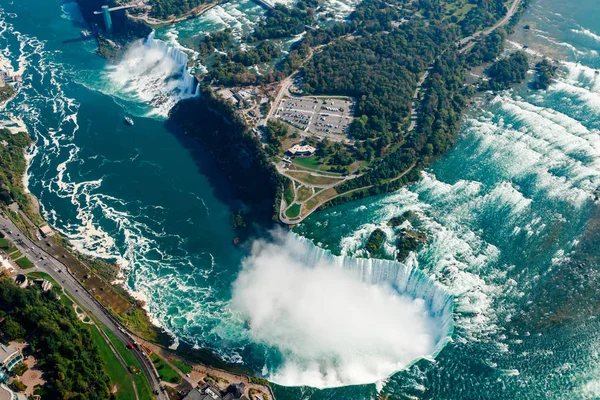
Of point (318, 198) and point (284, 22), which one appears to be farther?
point (284, 22)

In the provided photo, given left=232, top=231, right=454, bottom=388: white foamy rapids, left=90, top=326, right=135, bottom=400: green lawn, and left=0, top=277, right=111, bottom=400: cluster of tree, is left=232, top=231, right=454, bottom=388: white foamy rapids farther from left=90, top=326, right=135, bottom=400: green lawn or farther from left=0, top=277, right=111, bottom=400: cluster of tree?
left=0, top=277, right=111, bottom=400: cluster of tree

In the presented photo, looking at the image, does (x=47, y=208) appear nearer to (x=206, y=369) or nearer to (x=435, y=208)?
(x=206, y=369)

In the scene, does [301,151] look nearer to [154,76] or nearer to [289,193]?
[289,193]

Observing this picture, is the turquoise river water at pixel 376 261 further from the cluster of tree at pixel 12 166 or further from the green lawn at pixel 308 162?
the green lawn at pixel 308 162

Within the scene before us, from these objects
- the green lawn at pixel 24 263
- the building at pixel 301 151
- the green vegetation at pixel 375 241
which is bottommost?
→ the green lawn at pixel 24 263

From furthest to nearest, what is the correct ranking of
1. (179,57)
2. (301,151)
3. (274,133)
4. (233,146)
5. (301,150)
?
(179,57)
(233,146)
(274,133)
(301,150)
(301,151)

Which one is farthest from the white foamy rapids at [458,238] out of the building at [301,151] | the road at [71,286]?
the road at [71,286]

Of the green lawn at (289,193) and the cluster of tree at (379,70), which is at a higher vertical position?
the cluster of tree at (379,70)

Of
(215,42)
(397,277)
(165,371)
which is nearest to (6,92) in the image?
(215,42)
